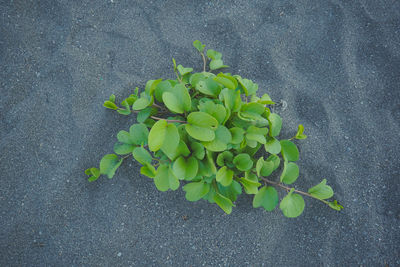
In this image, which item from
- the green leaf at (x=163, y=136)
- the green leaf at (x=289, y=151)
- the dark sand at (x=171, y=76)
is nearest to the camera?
the green leaf at (x=163, y=136)

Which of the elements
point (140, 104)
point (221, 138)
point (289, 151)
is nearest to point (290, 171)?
point (289, 151)

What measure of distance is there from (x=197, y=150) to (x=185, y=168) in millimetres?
71

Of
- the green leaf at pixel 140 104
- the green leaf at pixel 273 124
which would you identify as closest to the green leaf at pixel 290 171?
the green leaf at pixel 273 124

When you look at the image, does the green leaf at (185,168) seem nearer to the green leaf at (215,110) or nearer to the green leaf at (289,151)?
the green leaf at (215,110)

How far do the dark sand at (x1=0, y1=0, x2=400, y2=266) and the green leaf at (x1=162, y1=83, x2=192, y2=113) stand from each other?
15.3 inches

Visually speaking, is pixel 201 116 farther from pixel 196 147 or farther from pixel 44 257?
pixel 44 257

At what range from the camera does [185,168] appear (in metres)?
0.86

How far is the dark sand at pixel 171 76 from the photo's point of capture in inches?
42.5

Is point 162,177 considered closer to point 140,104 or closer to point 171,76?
point 140,104

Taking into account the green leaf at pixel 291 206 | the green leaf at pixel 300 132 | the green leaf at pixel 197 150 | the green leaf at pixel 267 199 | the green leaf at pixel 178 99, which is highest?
the green leaf at pixel 178 99

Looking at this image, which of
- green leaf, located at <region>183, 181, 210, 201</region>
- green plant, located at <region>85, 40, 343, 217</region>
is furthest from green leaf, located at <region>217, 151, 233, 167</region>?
green leaf, located at <region>183, 181, 210, 201</region>

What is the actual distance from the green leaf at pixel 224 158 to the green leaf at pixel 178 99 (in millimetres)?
201

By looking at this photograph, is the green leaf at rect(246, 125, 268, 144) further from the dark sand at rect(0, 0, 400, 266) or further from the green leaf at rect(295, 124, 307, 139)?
the dark sand at rect(0, 0, 400, 266)

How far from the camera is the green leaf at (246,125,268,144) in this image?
2.76ft
